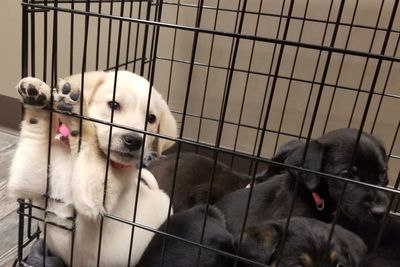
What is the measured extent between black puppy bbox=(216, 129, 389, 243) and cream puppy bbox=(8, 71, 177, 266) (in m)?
0.40

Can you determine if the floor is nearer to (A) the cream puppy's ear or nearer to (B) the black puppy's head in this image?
(A) the cream puppy's ear

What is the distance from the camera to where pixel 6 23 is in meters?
2.27

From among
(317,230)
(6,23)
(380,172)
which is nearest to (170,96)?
(6,23)

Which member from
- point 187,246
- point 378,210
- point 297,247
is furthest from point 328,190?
point 187,246

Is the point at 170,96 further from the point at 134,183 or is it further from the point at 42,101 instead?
the point at 42,101

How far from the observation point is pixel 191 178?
1.73m

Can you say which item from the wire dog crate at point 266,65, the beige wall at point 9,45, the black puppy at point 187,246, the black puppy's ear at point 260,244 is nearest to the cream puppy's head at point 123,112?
the black puppy at point 187,246

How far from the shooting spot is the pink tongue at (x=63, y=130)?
1.06 metres

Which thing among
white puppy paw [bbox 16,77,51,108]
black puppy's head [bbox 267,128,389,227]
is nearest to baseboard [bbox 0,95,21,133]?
white puppy paw [bbox 16,77,51,108]

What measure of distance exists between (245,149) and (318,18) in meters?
0.75

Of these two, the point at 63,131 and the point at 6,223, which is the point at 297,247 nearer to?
the point at 63,131

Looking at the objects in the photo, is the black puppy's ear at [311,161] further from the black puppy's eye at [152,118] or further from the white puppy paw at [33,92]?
the white puppy paw at [33,92]

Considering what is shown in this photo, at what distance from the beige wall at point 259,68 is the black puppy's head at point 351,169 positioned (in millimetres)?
560

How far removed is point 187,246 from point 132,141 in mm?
337
